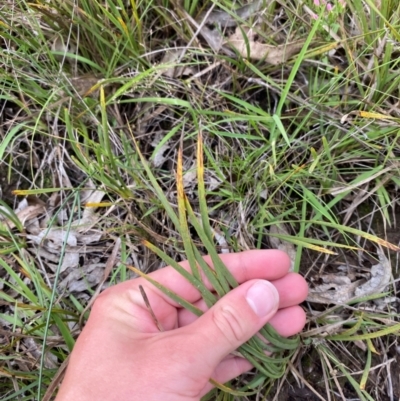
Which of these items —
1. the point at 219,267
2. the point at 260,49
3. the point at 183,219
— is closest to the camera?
the point at 183,219

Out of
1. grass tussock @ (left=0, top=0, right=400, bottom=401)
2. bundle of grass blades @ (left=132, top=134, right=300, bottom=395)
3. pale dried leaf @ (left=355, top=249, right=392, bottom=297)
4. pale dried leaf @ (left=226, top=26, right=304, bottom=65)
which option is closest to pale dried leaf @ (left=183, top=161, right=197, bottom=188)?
grass tussock @ (left=0, top=0, right=400, bottom=401)

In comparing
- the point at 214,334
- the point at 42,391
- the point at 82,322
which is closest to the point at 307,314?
the point at 214,334

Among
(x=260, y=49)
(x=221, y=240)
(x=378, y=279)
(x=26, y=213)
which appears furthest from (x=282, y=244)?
(x=26, y=213)

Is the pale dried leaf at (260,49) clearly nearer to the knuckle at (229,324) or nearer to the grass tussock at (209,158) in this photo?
the grass tussock at (209,158)

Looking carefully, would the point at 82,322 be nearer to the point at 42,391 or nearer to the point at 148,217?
the point at 42,391

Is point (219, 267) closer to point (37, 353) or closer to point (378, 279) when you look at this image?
point (378, 279)

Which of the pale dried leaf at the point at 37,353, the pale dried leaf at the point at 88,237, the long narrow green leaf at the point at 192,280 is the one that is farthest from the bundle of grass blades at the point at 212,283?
the pale dried leaf at the point at 37,353

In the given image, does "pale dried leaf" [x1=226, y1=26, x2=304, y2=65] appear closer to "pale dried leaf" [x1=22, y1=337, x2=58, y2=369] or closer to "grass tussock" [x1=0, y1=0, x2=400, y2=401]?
"grass tussock" [x1=0, y1=0, x2=400, y2=401]
